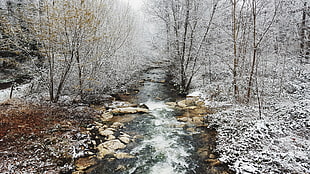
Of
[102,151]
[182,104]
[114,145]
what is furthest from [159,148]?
[182,104]

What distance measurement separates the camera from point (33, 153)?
5.02 metres

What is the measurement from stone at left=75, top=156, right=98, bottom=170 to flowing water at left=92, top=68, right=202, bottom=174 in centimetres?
33

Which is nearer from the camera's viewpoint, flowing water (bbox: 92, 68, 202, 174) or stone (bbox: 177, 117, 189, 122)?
flowing water (bbox: 92, 68, 202, 174)

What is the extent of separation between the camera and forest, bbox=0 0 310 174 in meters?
5.49

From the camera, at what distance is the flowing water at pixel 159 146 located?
5.17 meters

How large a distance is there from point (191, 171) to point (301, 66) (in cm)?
1062

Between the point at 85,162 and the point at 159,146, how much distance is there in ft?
8.08

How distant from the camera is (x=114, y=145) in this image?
6113mm

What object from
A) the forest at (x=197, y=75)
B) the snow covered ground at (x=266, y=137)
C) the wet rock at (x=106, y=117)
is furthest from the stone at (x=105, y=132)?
the snow covered ground at (x=266, y=137)

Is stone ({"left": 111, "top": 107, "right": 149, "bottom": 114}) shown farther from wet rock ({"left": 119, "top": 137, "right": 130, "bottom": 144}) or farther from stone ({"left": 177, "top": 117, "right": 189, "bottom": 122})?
wet rock ({"left": 119, "top": 137, "right": 130, "bottom": 144})

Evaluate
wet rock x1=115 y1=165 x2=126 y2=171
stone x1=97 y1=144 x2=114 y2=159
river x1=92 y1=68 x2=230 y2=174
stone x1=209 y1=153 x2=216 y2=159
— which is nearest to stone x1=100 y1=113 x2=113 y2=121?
river x1=92 y1=68 x2=230 y2=174

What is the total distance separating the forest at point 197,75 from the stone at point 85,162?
0.15m

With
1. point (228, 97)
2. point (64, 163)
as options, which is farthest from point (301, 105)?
point (64, 163)

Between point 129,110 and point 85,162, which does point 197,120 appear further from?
point 85,162
